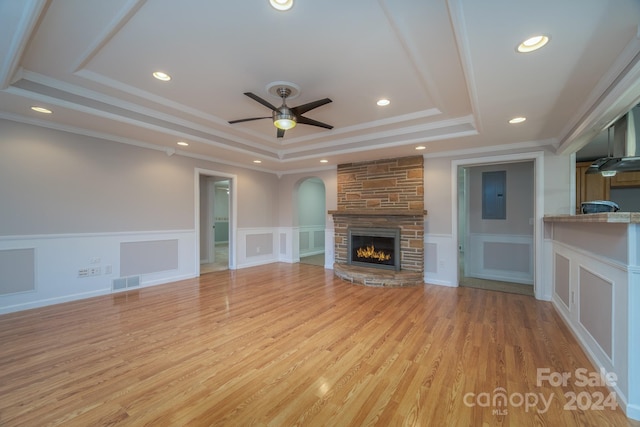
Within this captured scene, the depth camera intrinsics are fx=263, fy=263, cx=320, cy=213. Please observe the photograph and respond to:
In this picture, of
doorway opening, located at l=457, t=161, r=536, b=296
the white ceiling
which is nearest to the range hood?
the white ceiling

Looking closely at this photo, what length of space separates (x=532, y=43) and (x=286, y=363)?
2.96 metres

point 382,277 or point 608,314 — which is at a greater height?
point 608,314

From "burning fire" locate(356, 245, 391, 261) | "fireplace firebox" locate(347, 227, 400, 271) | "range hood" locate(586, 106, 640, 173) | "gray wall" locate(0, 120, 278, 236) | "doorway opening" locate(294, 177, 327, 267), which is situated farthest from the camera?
"doorway opening" locate(294, 177, 327, 267)

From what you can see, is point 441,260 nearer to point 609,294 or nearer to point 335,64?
point 609,294

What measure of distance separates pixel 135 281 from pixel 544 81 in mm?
5821

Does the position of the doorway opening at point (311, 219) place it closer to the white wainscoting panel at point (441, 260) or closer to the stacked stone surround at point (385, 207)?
the stacked stone surround at point (385, 207)

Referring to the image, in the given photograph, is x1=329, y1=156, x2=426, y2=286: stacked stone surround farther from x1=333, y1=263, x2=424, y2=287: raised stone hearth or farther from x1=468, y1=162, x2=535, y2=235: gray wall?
x1=468, y1=162, x2=535, y2=235: gray wall

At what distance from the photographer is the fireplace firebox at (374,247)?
5.09 meters

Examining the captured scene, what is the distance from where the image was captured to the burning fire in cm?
526

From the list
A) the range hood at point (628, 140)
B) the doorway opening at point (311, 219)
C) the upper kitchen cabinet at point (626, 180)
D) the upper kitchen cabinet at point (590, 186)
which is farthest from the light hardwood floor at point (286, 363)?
the doorway opening at point (311, 219)

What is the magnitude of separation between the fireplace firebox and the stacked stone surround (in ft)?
0.34

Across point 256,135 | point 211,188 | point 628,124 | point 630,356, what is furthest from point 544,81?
point 211,188

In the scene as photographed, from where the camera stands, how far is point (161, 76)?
107 inches

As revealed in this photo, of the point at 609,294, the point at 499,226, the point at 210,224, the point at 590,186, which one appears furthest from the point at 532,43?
the point at 210,224
